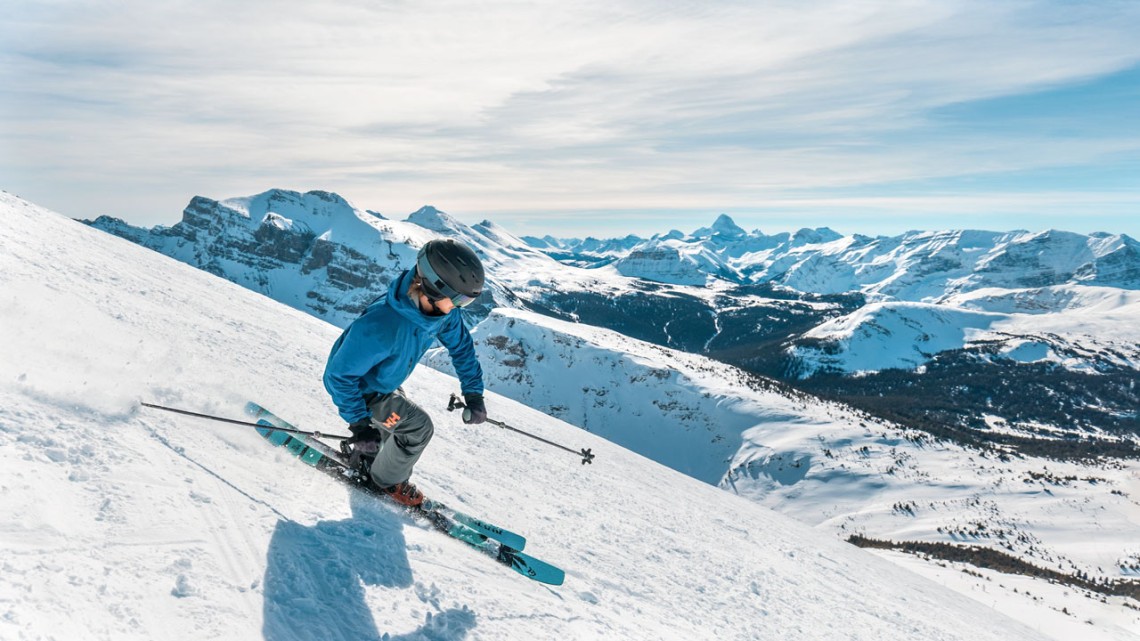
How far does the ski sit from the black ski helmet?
7.32ft

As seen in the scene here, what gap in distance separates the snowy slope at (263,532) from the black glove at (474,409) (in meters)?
1.38

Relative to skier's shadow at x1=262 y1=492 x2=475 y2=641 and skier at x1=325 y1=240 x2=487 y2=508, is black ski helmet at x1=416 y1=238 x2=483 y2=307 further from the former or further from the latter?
skier's shadow at x1=262 y1=492 x2=475 y2=641

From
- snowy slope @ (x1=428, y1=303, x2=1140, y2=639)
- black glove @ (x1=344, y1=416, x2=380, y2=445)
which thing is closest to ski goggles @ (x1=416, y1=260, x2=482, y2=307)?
black glove @ (x1=344, y1=416, x2=380, y2=445)

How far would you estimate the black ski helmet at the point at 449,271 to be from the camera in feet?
17.3

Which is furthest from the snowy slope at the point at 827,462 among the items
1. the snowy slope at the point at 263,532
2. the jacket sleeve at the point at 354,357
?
the jacket sleeve at the point at 354,357

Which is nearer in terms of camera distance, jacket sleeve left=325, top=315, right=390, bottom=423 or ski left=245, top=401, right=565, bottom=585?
jacket sleeve left=325, top=315, right=390, bottom=423

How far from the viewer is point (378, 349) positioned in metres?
5.20

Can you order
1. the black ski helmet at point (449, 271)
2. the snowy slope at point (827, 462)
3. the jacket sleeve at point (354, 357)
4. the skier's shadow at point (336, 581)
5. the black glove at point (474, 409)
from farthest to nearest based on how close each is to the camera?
1. the snowy slope at point (827, 462)
2. the black glove at point (474, 409)
3. the black ski helmet at point (449, 271)
4. the jacket sleeve at point (354, 357)
5. the skier's shadow at point (336, 581)

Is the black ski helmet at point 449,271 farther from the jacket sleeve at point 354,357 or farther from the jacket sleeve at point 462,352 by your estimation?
the jacket sleeve at point 462,352

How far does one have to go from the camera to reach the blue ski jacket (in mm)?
5191

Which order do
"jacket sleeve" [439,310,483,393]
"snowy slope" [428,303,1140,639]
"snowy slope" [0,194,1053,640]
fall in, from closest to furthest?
1. "snowy slope" [0,194,1053,640]
2. "jacket sleeve" [439,310,483,393]
3. "snowy slope" [428,303,1140,639]

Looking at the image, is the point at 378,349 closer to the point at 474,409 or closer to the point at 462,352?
the point at 462,352

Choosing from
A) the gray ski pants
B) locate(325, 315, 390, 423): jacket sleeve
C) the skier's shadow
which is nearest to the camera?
the skier's shadow

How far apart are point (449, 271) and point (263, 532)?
8.69 ft
